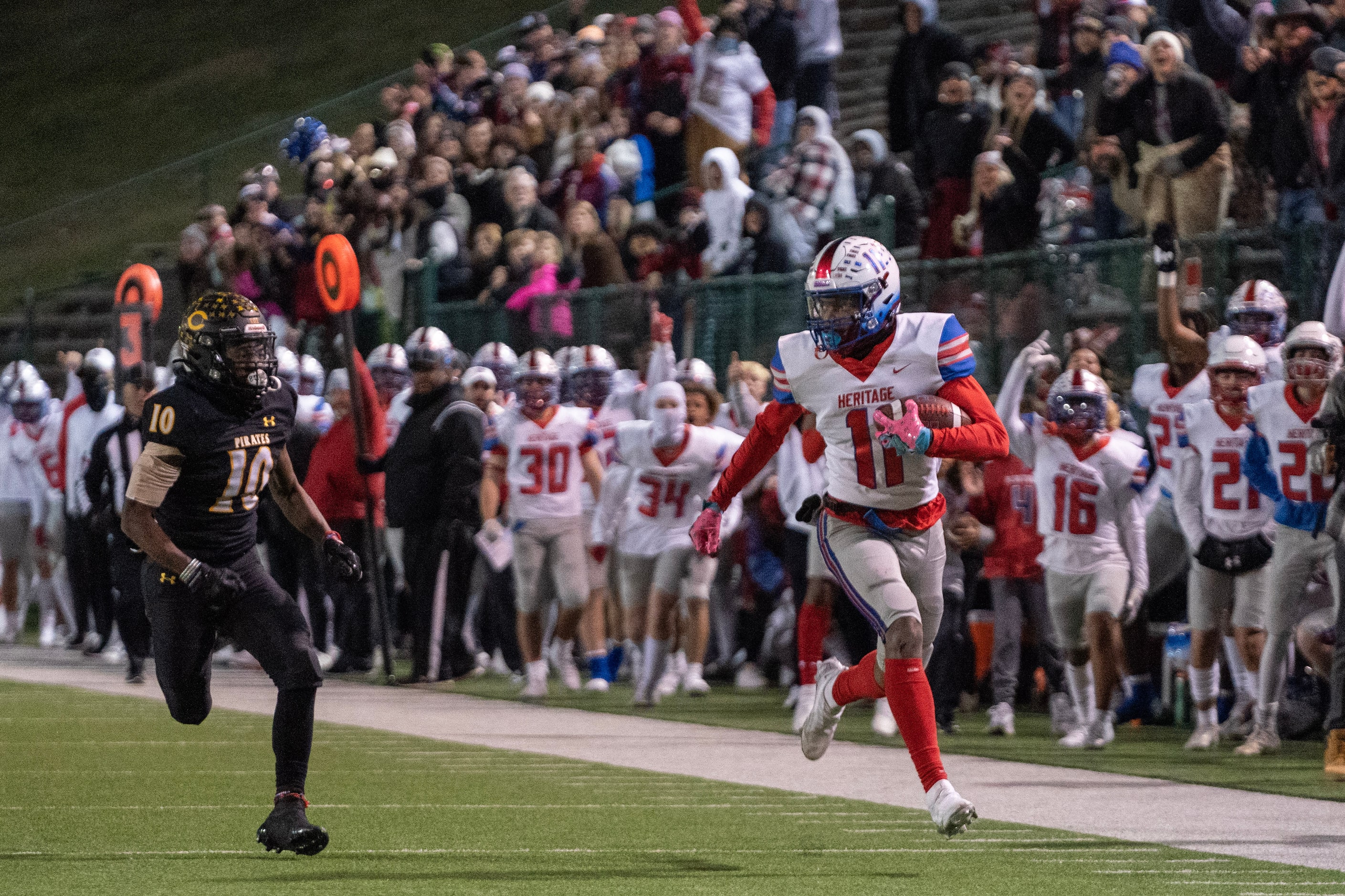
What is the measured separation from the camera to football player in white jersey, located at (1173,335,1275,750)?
40.6 feet

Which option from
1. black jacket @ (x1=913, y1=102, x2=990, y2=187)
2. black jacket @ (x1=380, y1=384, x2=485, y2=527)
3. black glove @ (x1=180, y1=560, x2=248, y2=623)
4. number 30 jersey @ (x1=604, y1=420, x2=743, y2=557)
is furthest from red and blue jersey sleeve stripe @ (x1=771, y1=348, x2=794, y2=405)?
black jacket @ (x1=913, y1=102, x2=990, y2=187)

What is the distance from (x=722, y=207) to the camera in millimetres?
18391

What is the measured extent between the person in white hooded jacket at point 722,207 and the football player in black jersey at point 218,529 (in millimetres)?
9826

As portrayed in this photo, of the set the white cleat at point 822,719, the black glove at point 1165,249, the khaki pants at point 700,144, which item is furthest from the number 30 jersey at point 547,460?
the white cleat at point 822,719

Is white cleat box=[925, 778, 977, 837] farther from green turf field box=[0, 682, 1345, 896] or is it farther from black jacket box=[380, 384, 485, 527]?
black jacket box=[380, 384, 485, 527]

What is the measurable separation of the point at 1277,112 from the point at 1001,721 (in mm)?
4101

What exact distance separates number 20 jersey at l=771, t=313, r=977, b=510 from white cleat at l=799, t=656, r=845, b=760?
769 millimetres

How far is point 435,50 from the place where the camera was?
2706 cm

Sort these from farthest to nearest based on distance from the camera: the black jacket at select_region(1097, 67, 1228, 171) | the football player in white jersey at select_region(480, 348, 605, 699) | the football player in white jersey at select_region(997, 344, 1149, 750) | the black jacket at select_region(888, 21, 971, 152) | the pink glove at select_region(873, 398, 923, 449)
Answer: the black jacket at select_region(888, 21, 971, 152), the football player in white jersey at select_region(480, 348, 605, 699), the black jacket at select_region(1097, 67, 1228, 171), the football player in white jersey at select_region(997, 344, 1149, 750), the pink glove at select_region(873, 398, 923, 449)

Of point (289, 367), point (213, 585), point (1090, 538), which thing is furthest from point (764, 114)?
point (213, 585)

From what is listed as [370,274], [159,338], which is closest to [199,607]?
[370,274]

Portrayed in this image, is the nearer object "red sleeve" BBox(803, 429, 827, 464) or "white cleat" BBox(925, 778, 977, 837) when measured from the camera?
"white cleat" BBox(925, 778, 977, 837)

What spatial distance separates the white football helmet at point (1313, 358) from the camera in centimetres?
1179

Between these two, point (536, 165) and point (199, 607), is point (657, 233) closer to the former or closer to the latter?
point (536, 165)
